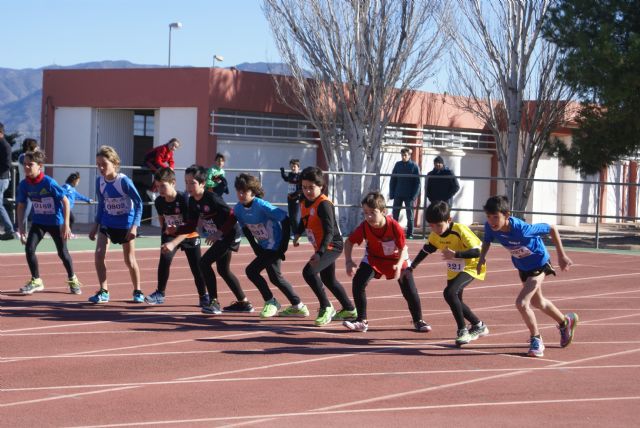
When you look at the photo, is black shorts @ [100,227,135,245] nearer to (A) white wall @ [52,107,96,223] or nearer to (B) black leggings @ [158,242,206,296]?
(B) black leggings @ [158,242,206,296]

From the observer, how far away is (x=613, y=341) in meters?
11.0

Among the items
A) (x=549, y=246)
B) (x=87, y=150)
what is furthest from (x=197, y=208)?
(x=87, y=150)

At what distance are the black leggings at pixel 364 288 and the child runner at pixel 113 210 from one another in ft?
9.27

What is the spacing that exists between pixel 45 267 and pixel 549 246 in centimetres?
1085

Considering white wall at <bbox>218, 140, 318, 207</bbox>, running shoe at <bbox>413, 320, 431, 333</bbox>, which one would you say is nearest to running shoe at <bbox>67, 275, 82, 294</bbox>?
running shoe at <bbox>413, 320, 431, 333</bbox>

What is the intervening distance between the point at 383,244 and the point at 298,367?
221cm

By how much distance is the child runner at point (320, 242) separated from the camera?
11227mm

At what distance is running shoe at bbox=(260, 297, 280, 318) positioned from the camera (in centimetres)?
1181

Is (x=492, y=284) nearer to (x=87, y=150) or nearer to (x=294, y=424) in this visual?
(x=294, y=424)

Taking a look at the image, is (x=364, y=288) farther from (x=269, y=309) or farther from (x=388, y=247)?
(x=269, y=309)

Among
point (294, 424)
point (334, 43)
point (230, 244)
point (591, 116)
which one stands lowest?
point (294, 424)

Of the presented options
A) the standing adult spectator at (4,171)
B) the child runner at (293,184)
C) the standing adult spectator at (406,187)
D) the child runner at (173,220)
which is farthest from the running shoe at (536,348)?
the standing adult spectator at (406,187)

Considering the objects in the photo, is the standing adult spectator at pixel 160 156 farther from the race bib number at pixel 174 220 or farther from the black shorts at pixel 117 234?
the race bib number at pixel 174 220

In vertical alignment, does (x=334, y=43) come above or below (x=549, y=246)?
above
